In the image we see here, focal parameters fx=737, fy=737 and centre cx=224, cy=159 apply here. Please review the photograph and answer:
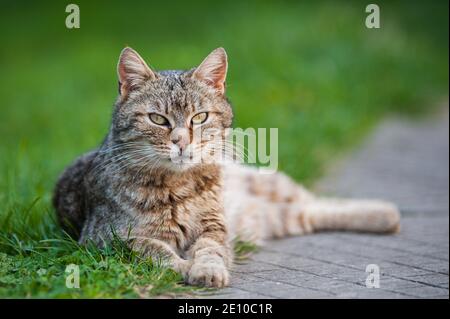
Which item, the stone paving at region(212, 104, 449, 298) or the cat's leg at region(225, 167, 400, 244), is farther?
the cat's leg at region(225, 167, 400, 244)

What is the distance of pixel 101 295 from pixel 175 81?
1.44 meters

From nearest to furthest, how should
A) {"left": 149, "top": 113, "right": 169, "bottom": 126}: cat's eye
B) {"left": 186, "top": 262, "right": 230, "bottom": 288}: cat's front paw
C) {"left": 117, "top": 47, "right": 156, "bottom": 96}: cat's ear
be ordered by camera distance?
1. {"left": 186, "top": 262, "right": 230, "bottom": 288}: cat's front paw
2. {"left": 149, "top": 113, "right": 169, "bottom": 126}: cat's eye
3. {"left": 117, "top": 47, "right": 156, "bottom": 96}: cat's ear

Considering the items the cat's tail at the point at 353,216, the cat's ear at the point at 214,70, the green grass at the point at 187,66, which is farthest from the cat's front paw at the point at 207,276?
the cat's tail at the point at 353,216

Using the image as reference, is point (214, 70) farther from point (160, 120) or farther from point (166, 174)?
point (166, 174)

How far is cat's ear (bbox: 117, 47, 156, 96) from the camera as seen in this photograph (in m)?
4.39

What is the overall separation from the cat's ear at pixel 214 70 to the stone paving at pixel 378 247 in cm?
114

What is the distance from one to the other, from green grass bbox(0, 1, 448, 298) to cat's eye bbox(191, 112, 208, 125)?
0.85 metres

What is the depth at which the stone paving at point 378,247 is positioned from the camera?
402 centimetres

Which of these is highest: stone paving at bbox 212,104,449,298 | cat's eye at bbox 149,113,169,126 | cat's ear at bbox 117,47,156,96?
cat's ear at bbox 117,47,156,96

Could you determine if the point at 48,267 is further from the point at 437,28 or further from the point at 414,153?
the point at 437,28

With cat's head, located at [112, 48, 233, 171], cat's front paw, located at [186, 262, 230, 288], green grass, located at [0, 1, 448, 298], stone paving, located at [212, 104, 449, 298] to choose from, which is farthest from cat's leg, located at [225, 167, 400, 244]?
cat's front paw, located at [186, 262, 230, 288]

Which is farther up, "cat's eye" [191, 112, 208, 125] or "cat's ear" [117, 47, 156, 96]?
"cat's ear" [117, 47, 156, 96]

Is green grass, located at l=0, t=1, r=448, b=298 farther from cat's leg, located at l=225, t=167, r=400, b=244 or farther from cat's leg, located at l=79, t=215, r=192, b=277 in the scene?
cat's leg, located at l=225, t=167, r=400, b=244

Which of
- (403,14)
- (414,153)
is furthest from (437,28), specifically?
(414,153)
